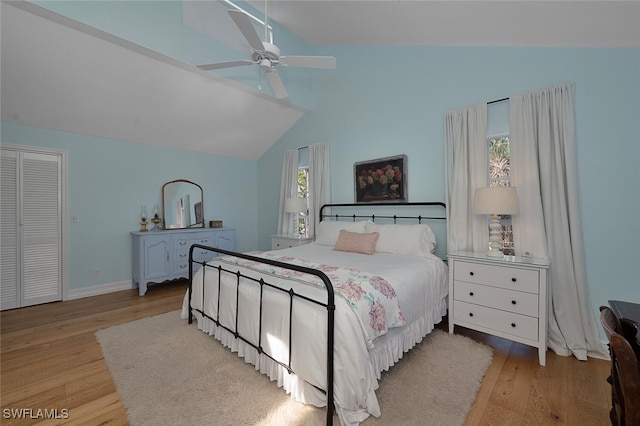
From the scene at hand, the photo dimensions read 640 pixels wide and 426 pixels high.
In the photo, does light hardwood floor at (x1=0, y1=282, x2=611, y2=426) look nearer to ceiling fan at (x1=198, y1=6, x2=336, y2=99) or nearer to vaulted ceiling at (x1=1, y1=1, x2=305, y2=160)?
vaulted ceiling at (x1=1, y1=1, x2=305, y2=160)

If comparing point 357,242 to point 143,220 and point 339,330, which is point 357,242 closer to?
point 339,330

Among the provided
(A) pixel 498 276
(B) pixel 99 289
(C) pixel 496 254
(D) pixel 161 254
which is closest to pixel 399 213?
(C) pixel 496 254

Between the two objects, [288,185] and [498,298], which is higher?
[288,185]

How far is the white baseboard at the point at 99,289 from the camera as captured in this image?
148 inches

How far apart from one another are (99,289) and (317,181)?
3.62m

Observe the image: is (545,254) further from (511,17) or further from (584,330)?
A: (511,17)

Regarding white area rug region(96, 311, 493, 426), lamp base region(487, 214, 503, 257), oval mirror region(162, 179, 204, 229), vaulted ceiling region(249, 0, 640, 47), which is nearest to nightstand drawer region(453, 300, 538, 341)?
white area rug region(96, 311, 493, 426)

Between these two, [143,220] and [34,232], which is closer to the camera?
[34,232]

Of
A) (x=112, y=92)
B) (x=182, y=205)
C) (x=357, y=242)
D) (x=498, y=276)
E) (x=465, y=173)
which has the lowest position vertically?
(x=498, y=276)

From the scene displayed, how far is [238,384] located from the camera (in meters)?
1.91

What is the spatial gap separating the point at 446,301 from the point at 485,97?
87.2 inches

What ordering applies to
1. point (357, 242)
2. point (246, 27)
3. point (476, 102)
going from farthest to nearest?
1. point (357, 242)
2. point (476, 102)
3. point (246, 27)

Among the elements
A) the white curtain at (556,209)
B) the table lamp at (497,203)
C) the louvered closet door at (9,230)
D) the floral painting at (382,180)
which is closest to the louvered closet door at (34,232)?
the louvered closet door at (9,230)

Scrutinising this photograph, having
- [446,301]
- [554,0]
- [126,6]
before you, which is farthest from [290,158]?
[554,0]
